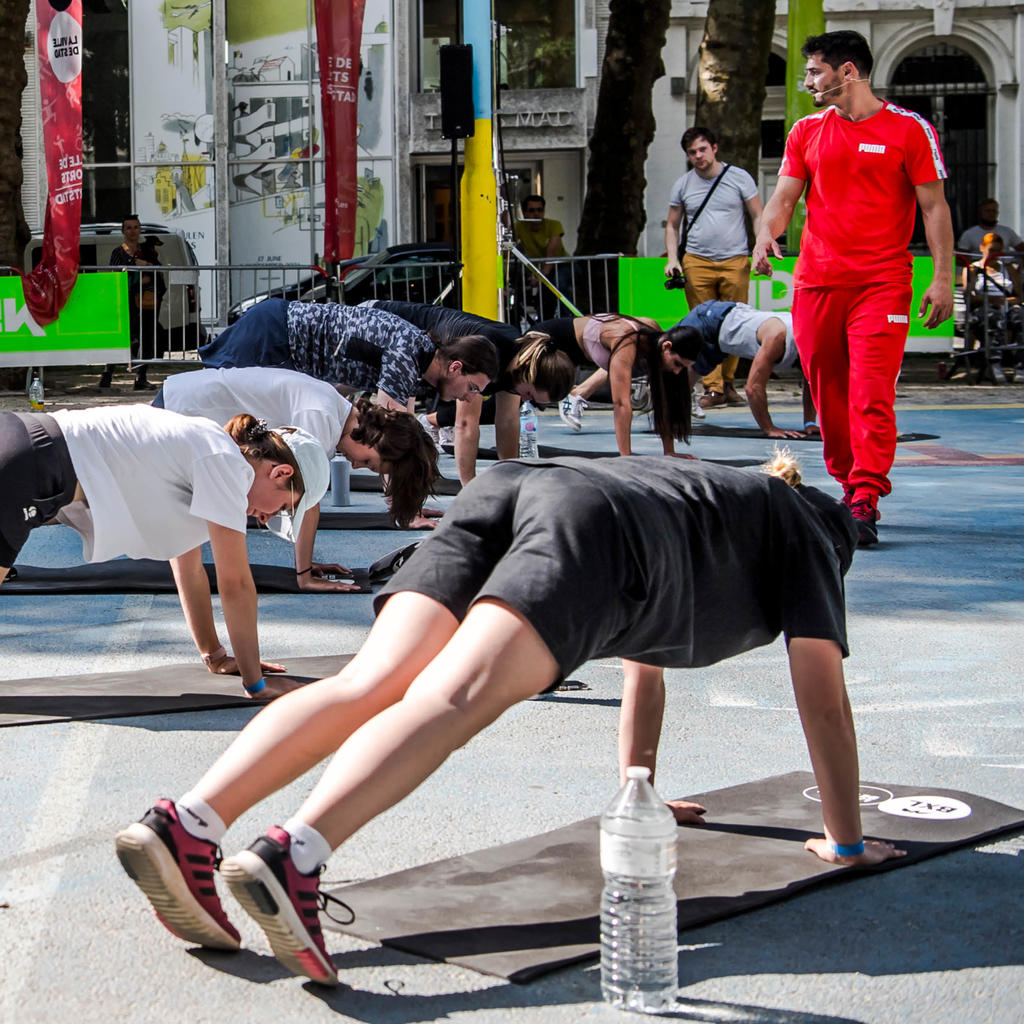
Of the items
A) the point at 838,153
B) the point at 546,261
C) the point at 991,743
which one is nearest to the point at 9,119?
the point at 546,261

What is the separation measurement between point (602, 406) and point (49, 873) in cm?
1226

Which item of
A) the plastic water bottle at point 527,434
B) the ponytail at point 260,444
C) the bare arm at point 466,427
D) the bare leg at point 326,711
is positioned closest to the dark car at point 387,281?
the plastic water bottle at point 527,434

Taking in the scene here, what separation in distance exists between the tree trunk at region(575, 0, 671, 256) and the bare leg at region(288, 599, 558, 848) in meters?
17.1

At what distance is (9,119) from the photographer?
17312 millimetres

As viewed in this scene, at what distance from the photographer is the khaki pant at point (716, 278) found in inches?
558

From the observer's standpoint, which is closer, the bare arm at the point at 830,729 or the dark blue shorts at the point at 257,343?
the bare arm at the point at 830,729

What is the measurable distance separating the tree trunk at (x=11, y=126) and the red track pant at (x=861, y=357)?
36.4 ft

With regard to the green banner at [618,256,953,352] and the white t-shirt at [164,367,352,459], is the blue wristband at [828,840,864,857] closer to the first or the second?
the white t-shirt at [164,367,352,459]

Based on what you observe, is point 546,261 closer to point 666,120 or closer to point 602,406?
point 602,406

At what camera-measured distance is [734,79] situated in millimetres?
17562

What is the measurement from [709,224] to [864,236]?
6.47m

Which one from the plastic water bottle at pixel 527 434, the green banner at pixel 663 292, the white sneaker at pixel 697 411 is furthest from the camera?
the green banner at pixel 663 292

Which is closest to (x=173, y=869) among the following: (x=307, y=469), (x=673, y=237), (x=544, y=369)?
(x=307, y=469)

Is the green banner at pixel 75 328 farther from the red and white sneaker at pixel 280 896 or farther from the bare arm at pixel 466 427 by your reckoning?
the red and white sneaker at pixel 280 896
